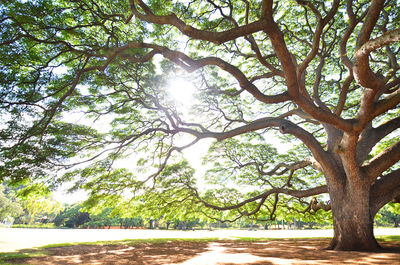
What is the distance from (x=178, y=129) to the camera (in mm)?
7188

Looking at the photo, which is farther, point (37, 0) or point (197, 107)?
point (197, 107)

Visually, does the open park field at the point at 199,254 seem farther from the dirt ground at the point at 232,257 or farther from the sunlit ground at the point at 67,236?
the sunlit ground at the point at 67,236

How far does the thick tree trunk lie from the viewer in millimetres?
5348

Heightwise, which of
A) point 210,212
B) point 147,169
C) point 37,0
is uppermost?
point 37,0

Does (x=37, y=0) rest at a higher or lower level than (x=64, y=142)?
higher

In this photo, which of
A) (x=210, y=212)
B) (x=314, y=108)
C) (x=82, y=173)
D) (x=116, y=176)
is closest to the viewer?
(x=314, y=108)

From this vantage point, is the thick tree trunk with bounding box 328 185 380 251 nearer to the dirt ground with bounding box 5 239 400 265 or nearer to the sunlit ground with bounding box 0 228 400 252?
the dirt ground with bounding box 5 239 400 265

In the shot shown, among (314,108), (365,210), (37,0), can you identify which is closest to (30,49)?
(37,0)

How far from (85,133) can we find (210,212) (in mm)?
7884

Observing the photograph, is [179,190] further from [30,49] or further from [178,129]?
[30,49]

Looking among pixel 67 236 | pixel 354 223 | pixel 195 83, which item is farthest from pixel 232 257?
pixel 67 236

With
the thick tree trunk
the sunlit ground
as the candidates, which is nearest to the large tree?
the thick tree trunk

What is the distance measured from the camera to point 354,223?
18.2ft

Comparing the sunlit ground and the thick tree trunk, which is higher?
the thick tree trunk
